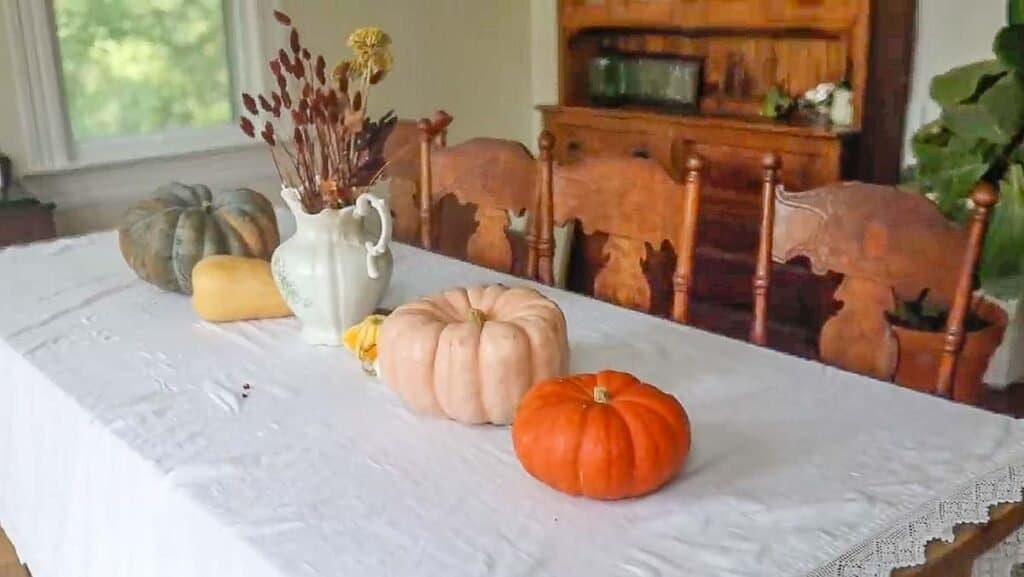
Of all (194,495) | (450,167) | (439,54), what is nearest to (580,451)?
(194,495)

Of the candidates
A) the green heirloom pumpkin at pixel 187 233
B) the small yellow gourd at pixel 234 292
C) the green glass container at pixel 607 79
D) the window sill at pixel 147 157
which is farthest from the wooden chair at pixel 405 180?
the green glass container at pixel 607 79

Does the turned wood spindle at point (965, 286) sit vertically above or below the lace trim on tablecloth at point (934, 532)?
above

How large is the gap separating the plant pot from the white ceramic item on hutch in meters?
0.89

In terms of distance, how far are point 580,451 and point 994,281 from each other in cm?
157

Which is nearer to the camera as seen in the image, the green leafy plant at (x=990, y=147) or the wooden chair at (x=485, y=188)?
the wooden chair at (x=485, y=188)

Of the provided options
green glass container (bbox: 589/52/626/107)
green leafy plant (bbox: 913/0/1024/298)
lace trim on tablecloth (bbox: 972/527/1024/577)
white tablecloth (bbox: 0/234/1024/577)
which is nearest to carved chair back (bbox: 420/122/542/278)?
white tablecloth (bbox: 0/234/1024/577)

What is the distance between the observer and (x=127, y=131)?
3396 millimetres

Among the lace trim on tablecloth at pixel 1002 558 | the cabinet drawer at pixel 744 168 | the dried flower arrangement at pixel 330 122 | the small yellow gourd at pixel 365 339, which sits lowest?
the lace trim on tablecloth at pixel 1002 558

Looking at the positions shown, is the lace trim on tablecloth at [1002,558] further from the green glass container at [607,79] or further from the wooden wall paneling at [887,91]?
the green glass container at [607,79]

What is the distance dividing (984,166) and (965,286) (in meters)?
1.14

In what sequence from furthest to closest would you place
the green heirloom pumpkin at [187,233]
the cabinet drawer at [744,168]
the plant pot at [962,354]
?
the cabinet drawer at [744,168] → the plant pot at [962,354] → the green heirloom pumpkin at [187,233]

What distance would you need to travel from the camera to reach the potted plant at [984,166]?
2.22 meters

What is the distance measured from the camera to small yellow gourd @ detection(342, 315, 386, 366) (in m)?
1.39

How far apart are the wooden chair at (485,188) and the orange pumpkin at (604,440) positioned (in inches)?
37.8
